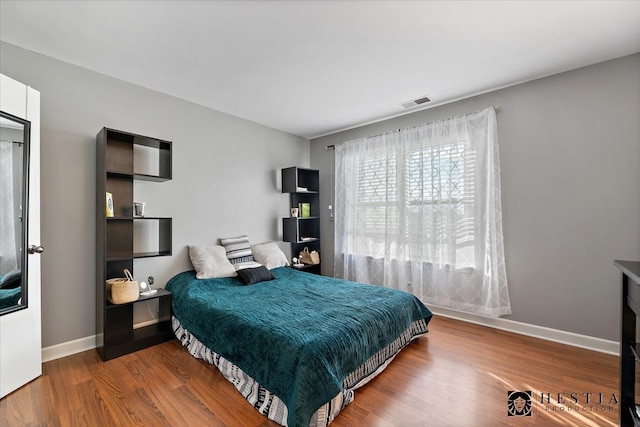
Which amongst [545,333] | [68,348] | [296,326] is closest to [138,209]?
[68,348]

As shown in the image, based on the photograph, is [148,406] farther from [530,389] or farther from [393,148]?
[393,148]

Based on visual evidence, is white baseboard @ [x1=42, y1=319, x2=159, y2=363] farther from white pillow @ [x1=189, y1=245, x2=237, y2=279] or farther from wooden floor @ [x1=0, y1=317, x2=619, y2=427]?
white pillow @ [x1=189, y1=245, x2=237, y2=279]

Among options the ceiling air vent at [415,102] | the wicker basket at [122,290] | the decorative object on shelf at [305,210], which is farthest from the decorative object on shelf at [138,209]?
the ceiling air vent at [415,102]

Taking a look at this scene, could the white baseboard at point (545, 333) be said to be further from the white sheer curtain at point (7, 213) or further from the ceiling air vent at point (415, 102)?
Answer: the white sheer curtain at point (7, 213)

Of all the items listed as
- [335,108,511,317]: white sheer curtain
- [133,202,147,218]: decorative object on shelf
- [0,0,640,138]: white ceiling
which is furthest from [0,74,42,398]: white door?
[335,108,511,317]: white sheer curtain

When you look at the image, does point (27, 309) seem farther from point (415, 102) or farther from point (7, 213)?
point (415, 102)

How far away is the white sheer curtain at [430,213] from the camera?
116 inches

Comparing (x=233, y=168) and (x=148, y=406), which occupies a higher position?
(x=233, y=168)

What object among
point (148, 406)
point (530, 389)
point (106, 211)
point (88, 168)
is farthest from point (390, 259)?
point (88, 168)

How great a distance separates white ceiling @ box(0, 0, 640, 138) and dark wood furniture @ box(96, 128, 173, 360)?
0.66 meters

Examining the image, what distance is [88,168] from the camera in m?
2.54

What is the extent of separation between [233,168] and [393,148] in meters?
2.12

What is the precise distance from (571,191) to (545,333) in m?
1.38

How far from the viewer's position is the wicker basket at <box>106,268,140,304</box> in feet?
7.79
